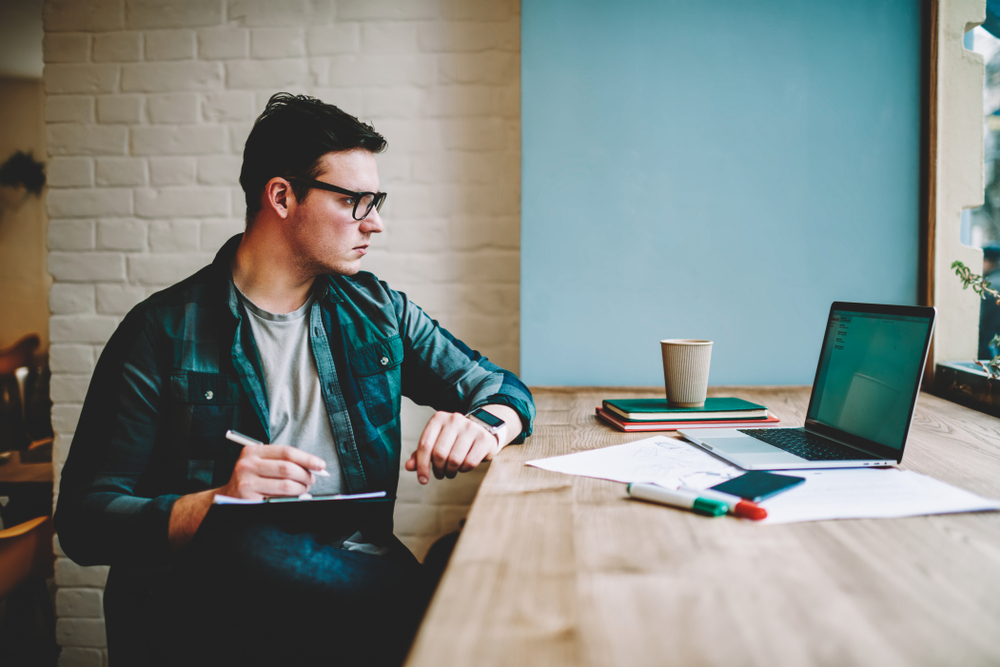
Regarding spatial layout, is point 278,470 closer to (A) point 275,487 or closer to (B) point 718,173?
(A) point 275,487

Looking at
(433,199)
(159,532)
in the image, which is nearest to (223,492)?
(159,532)

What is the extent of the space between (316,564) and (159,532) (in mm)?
252

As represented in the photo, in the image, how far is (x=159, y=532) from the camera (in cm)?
87

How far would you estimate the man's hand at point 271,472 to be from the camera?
810 millimetres

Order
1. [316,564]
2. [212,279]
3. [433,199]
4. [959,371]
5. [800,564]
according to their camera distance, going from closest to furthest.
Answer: [800,564] < [316,564] < [212,279] < [959,371] < [433,199]

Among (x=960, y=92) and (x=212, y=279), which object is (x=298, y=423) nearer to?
(x=212, y=279)

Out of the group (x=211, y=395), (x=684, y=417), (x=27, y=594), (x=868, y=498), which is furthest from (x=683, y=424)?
(x=27, y=594)

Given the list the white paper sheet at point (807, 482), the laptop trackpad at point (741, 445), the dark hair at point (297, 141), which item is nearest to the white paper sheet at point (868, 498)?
the white paper sheet at point (807, 482)

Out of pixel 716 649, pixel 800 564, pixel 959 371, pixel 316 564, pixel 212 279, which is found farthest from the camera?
pixel 959 371

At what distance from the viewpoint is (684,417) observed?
3.67 feet

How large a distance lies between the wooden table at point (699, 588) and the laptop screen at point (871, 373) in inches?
4.9

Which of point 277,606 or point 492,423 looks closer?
point 277,606

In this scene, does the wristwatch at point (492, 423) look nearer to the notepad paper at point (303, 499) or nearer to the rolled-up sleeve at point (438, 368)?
the rolled-up sleeve at point (438, 368)

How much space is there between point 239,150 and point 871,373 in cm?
170
